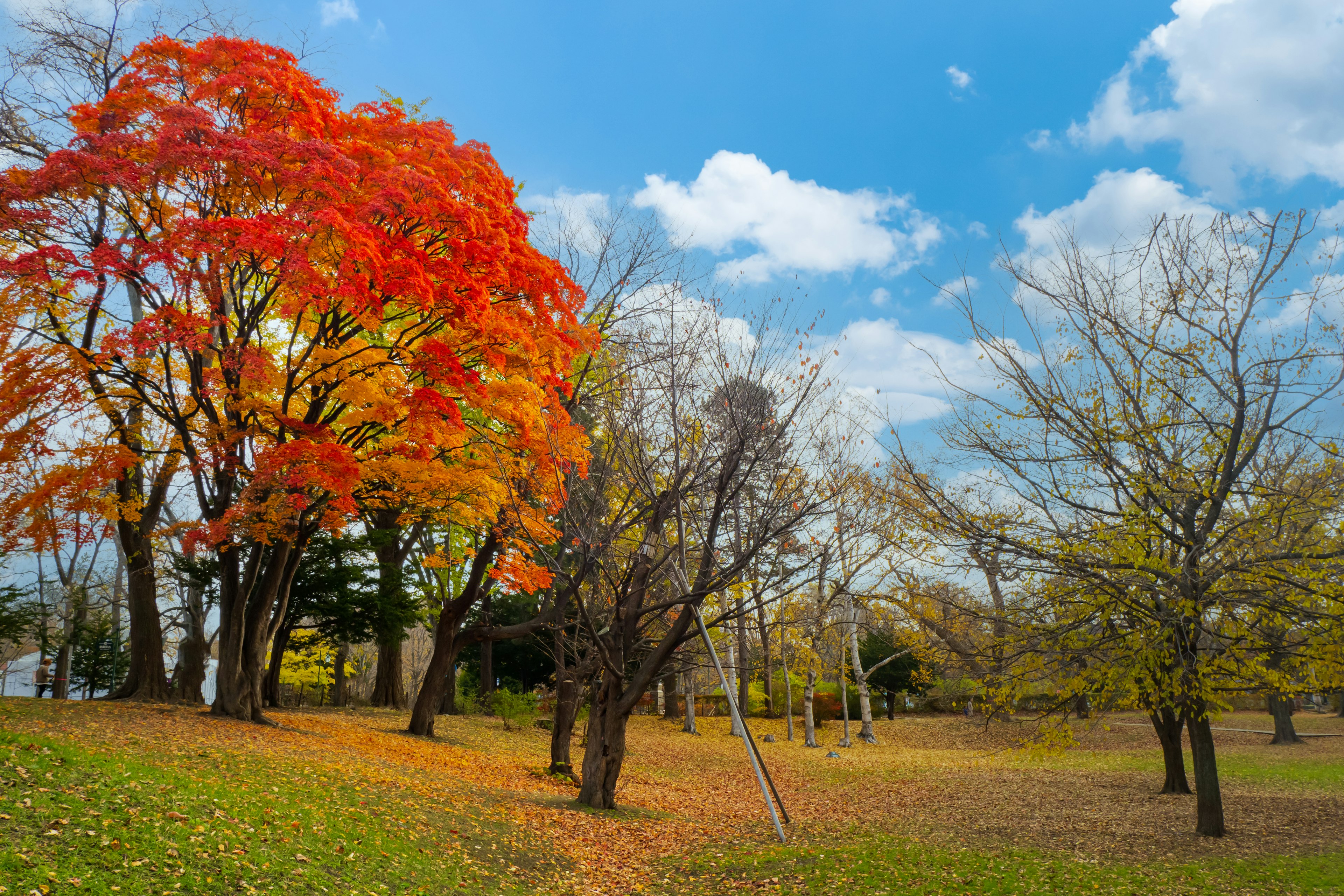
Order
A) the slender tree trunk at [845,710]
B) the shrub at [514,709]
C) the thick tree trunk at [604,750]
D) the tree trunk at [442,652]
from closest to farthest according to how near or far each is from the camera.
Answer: the thick tree trunk at [604,750] → the tree trunk at [442,652] → the shrub at [514,709] → the slender tree trunk at [845,710]

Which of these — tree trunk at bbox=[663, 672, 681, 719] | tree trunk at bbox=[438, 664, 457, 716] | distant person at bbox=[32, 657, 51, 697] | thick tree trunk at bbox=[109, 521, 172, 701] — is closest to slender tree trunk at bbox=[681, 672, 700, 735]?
tree trunk at bbox=[663, 672, 681, 719]

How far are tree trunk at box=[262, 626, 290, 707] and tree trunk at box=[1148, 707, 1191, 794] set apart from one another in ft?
63.1

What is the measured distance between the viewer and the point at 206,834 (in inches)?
226

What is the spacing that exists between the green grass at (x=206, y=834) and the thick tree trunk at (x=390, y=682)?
1344 centimetres

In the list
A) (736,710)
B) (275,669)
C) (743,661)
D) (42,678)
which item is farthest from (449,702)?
(736,710)

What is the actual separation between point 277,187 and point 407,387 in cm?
351

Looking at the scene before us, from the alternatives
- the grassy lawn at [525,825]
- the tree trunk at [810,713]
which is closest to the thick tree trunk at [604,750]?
the grassy lawn at [525,825]

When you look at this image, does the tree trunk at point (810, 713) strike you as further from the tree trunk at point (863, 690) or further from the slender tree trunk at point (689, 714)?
the slender tree trunk at point (689, 714)

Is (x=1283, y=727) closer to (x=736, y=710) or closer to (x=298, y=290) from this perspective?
(x=736, y=710)

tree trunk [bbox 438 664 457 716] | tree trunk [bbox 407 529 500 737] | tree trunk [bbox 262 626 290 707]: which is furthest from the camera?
tree trunk [bbox 438 664 457 716]

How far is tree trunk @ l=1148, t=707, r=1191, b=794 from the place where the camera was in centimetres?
1301

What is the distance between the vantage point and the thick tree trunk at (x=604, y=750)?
1081 centimetres

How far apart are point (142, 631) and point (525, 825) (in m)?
9.82

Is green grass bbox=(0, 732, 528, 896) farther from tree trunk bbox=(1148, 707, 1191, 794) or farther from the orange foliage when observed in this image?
tree trunk bbox=(1148, 707, 1191, 794)
